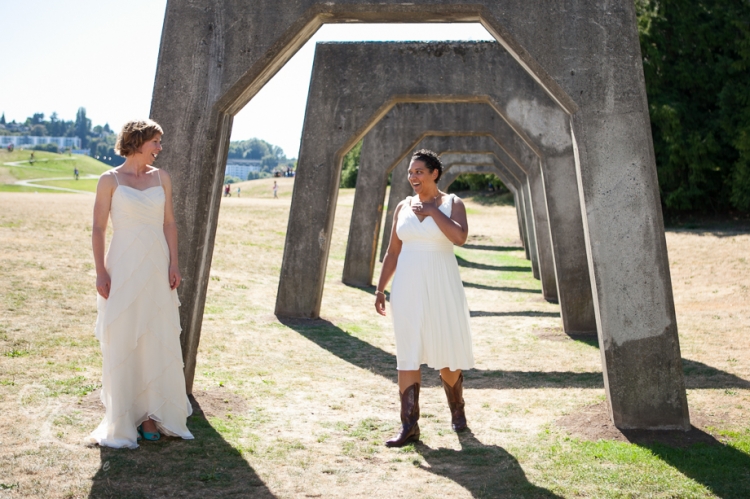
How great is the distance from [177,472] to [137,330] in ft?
3.47

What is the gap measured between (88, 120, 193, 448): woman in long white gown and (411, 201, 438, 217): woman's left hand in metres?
1.81

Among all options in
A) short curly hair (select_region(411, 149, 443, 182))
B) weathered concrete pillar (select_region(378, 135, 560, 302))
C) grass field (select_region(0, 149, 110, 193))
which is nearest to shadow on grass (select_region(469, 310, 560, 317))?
weathered concrete pillar (select_region(378, 135, 560, 302))

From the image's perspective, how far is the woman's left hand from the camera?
6.14 m

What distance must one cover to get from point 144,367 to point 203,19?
277 cm

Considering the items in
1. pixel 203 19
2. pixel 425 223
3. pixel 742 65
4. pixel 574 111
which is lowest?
pixel 425 223

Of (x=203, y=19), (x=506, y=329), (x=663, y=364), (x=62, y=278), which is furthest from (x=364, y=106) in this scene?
(x=663, y=364)

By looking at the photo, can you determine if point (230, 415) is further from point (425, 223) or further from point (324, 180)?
point (324, 180)

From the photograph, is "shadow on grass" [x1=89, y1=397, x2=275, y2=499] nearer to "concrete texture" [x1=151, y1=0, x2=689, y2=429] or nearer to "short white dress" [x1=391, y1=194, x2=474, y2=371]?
"short white dress" [x1=391, y1=194, x2=474, y2=371]

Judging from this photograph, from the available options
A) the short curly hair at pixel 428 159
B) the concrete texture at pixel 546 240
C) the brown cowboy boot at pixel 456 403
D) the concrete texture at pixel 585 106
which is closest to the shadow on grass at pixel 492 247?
the concrete texture at pixel 546 240

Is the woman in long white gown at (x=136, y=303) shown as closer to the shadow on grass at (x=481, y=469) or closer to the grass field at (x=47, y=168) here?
the shadow on grass at (x=481, y=469)

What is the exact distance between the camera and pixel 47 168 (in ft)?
323

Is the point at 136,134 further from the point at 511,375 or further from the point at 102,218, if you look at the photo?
the point at 511,375

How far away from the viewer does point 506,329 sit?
12805mm

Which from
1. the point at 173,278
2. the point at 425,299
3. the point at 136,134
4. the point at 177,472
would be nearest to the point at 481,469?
the point at 425,299
